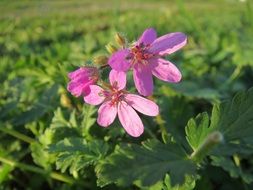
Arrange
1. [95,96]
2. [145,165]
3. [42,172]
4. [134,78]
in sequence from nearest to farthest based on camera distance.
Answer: [145,165]
[134,78]
[95,96]
[42,172]

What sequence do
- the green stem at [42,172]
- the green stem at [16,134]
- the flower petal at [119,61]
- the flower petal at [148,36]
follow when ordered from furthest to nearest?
1. the green stem at [16,134]
2. the green stem at [42,172]
3. the flower petal at [148,36]
4. the flower petal at [119,61]

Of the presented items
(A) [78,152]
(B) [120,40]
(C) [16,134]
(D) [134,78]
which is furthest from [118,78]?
(C) [16,134]

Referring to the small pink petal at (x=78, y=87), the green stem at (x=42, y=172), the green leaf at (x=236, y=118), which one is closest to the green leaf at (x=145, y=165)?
the green leaf at (x=236, y=118)

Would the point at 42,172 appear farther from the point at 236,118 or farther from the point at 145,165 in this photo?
the point at 236,118

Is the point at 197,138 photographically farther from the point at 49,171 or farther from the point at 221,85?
the point at 221,85

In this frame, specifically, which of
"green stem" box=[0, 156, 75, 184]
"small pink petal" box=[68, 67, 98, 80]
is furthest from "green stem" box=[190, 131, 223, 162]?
"green stem" box=[0, 156, 75, 184]

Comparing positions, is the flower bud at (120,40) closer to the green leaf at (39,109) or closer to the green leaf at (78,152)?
the green leaf at (78,152)

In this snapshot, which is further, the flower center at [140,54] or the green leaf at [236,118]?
the flower center at [140,54]
